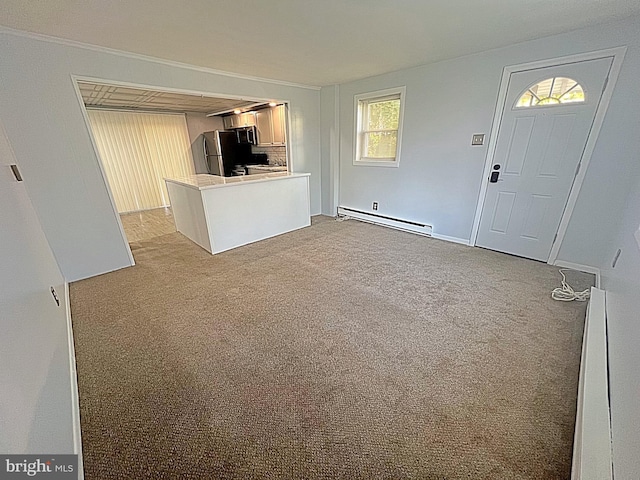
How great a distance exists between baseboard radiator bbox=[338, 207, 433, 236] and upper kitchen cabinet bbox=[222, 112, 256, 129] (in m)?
3.23

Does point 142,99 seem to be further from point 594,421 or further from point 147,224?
point 594,421

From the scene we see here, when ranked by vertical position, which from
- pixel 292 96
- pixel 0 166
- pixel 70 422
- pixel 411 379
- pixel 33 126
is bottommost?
pixel 411 379

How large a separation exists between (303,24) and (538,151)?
2783 mm

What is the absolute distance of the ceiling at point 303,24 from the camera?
6.24ft

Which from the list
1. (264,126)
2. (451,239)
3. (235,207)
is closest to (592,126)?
(451,239)

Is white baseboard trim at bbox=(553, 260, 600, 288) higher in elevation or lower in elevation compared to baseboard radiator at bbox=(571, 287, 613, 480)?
lower

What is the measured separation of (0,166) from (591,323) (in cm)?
403

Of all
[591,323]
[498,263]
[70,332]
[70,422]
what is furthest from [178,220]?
[591,323]

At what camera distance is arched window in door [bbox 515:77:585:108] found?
2592 millimetres

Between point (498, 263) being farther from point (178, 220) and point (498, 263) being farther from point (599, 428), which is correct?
point (178, 220)

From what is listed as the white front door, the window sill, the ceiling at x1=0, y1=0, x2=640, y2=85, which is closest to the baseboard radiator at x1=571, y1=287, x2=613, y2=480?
the white front door

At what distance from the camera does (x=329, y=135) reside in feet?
15.8

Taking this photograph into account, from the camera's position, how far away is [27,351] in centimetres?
108

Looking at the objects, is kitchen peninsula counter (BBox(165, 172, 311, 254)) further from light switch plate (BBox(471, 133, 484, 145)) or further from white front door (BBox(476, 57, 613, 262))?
white front door (BBox(476, 57, 613, 262))
